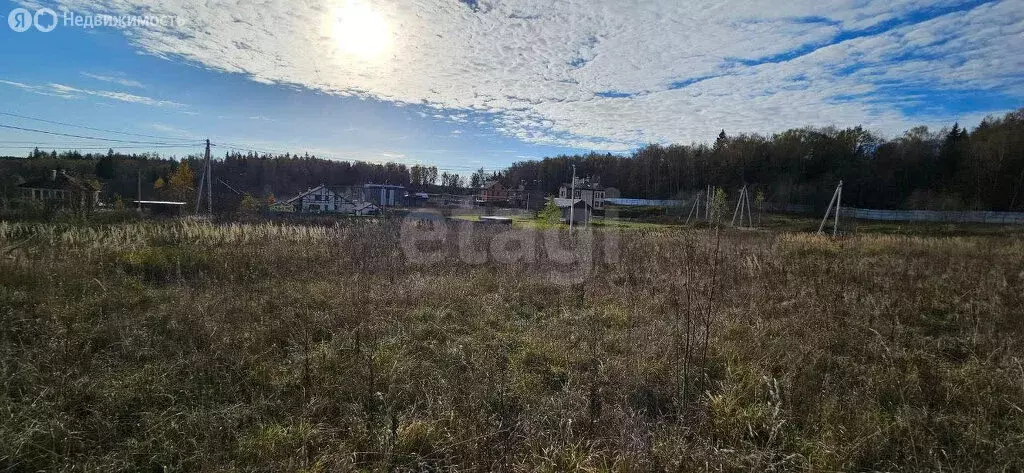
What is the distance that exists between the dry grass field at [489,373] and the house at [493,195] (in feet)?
195

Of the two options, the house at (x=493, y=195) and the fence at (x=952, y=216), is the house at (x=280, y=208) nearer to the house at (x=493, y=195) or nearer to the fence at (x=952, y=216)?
the house at (x=493, y=195)

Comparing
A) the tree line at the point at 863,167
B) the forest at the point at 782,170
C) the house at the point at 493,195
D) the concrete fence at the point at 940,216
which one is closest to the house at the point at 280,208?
the forest at the point at 782,170

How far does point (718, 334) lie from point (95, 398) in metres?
5.18

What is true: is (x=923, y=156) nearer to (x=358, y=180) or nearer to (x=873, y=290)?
(x=873, y=290)

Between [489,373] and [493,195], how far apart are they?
217 feet

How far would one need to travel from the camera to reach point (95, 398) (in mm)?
2803

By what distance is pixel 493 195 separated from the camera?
6888 centimetres

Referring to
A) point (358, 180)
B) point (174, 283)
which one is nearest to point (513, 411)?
point (174, 283)

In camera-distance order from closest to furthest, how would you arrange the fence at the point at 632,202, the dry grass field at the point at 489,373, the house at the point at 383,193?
the dry grass field at the point at 489,373 → the fence at the point at 632,202 → the house at the point at 383,193

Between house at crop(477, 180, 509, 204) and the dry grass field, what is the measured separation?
5945 cm

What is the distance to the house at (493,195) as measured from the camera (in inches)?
2596
